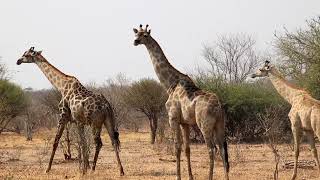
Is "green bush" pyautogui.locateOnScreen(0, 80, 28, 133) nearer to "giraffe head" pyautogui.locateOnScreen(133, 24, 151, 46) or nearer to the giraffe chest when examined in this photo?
"giraffe head" pyautogui.locateOnScreen(133, 24, 151, 46)

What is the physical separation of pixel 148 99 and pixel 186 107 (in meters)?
19.7

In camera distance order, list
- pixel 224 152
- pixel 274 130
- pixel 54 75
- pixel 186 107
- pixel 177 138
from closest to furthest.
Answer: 1. pixel 224 152
2. pixel 186 107
3. pixel 177 138
4. pixel 54 75
5. pixel 274 130

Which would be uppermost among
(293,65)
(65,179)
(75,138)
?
(293,65)

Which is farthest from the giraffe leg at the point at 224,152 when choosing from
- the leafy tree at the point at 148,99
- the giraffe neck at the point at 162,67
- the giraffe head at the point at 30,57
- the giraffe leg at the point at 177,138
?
the leafy tree at the point at 148,99

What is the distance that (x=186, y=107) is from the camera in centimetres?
1021

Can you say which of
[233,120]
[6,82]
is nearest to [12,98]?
[6,82]

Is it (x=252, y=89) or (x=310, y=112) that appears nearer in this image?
(x=310, y=112)

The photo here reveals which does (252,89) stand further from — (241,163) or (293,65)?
(241,163)

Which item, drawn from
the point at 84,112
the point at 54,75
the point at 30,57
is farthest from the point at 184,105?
the point at 30,57

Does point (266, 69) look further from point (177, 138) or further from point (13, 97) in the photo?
point (13, 97)

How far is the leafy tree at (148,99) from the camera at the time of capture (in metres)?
29.4

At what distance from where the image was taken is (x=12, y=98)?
3538cm

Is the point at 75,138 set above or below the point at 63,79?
below

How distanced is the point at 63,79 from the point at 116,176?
10.3ft
